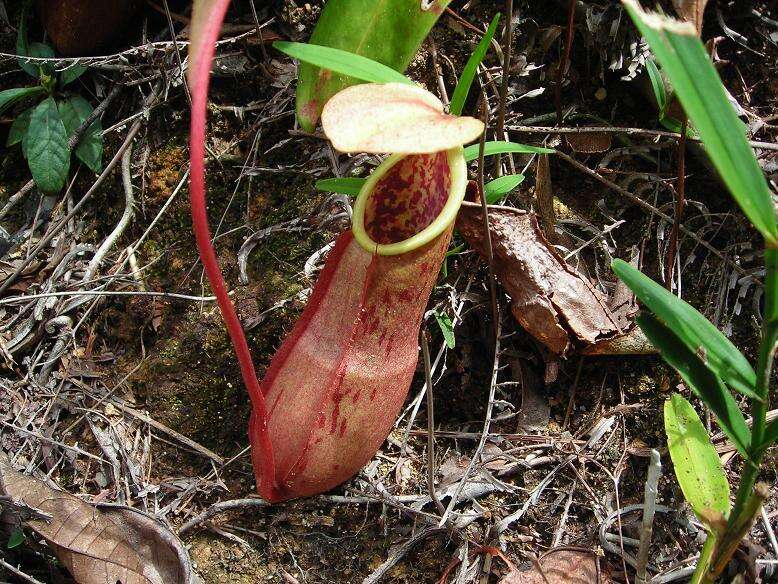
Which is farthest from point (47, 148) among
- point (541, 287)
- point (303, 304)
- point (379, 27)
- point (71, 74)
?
point (541, 287)

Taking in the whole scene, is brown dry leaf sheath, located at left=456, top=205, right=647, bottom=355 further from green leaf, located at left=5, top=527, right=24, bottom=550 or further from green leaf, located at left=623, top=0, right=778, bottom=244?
green leaf, located at left=5, top=527, right=24, bottom=550

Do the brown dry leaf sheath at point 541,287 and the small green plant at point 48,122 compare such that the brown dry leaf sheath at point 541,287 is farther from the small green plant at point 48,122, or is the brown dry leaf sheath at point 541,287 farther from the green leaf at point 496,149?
the small green plant at point 48,122

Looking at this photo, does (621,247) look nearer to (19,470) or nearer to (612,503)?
(612,503)

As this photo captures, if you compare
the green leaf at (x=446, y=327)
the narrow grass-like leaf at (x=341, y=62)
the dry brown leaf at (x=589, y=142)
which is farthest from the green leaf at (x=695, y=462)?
the narrow grass-like leaf at (x=341, y=62)

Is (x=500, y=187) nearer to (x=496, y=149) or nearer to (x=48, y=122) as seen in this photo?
(x=496, y=149)

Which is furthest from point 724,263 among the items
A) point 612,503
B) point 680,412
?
point 612,503
